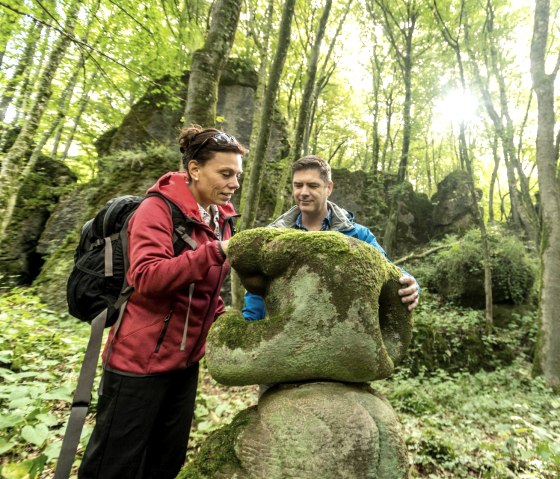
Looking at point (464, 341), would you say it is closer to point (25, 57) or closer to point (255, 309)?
point (255, 309)

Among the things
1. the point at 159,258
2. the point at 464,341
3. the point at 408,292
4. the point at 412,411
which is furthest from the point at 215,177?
the point at 464,341

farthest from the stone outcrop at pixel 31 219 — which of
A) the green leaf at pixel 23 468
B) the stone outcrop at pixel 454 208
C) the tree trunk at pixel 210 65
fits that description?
the stone outcrop at pixel 454 208

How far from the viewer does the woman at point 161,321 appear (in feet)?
5.42

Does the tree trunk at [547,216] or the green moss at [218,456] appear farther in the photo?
the tree trunk at [547,216]

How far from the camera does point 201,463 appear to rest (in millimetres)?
1541

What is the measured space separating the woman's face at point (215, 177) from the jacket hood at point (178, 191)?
0.25ft

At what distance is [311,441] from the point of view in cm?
143

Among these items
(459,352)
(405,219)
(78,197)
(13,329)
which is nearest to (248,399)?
(13,329)

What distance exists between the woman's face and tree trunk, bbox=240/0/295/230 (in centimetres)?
244

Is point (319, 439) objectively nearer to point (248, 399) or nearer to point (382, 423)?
point (382, 423)

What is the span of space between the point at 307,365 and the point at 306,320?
230 mm

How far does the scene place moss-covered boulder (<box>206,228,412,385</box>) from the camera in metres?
1.55

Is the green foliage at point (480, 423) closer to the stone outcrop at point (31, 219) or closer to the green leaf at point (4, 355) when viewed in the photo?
the green leaf at point (4, 355)

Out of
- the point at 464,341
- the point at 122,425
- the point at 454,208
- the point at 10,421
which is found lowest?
the point at 10,421
